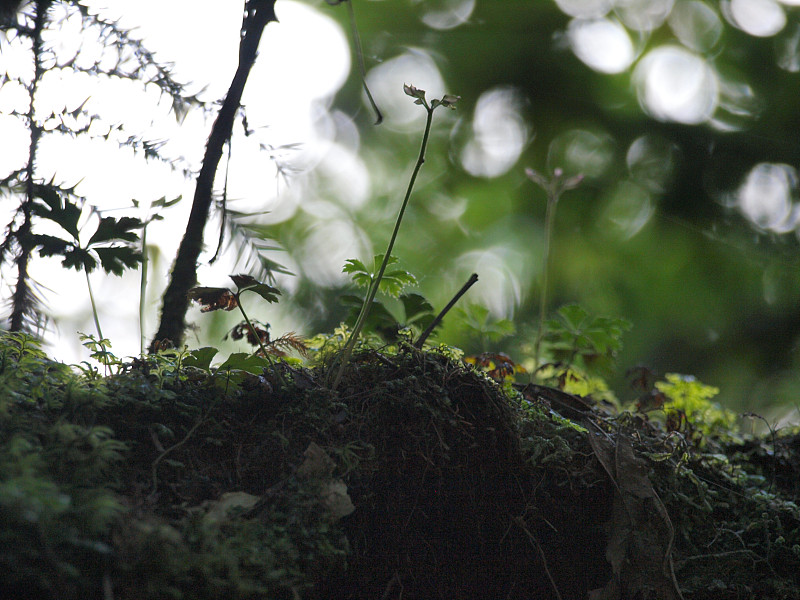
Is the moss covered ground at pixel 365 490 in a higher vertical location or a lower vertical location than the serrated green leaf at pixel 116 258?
lower

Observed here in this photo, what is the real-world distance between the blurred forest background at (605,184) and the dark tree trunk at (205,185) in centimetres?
197

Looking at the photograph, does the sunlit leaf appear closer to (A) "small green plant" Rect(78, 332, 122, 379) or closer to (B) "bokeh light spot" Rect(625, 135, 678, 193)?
(A) "small green plant" Rect(78, 332, 122, 379)

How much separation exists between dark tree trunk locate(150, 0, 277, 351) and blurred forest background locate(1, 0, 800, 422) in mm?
1970

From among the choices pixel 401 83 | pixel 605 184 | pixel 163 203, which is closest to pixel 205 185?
pixel 163 203

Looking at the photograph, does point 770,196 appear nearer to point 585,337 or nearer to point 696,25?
point 696,25

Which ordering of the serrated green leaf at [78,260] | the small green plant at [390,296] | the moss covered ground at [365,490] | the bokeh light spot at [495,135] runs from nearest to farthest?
the moss covered ground at [365,490] < the serrated green leaf at [78,260] < the small green plant at [390,296] < the bokeh light spot at [495,135]

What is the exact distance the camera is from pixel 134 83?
1548 millimetres

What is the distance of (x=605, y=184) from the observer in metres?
4.30

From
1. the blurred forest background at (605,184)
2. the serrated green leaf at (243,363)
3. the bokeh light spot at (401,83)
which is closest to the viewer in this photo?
the serrated green leaf at (243,363)

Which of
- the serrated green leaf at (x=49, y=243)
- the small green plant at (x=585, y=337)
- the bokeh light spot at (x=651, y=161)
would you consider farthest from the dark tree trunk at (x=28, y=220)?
the bokeh light spot at (x=651, y=161)

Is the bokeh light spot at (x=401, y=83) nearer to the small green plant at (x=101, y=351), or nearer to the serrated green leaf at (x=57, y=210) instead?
the serrated green leaf at (x=57, y=210)

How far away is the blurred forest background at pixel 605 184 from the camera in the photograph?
384cm

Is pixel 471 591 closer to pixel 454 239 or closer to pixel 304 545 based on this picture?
pixel 304 545

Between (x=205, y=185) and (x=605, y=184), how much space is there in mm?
3794
